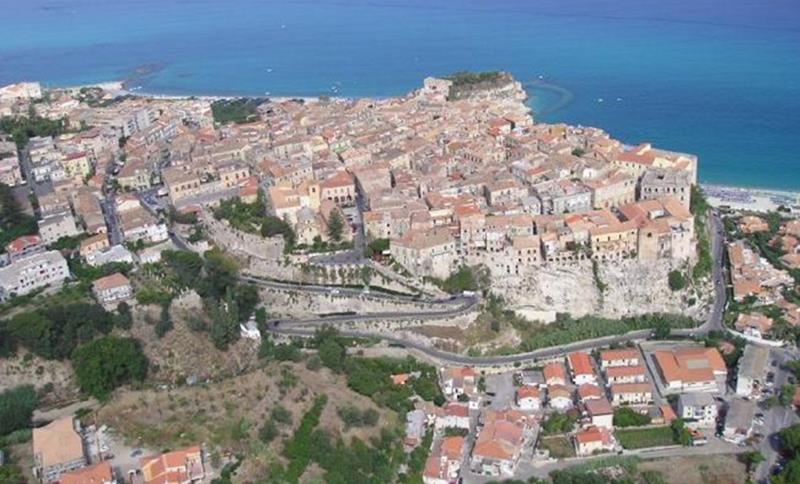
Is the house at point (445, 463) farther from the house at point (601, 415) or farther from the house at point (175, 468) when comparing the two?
the house at point (175, 468)

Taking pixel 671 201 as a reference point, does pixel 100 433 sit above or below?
below

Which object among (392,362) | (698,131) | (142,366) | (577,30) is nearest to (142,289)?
(142,366)

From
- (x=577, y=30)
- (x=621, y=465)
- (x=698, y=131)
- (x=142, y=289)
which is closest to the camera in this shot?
(x=621, y=465)

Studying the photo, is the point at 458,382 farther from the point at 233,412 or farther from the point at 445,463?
the point at 233,412

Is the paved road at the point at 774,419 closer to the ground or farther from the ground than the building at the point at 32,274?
closer to the ground

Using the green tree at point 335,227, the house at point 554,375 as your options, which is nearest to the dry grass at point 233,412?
the house at point 554,375

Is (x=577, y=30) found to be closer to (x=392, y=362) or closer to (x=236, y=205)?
(x=236, y=205)
